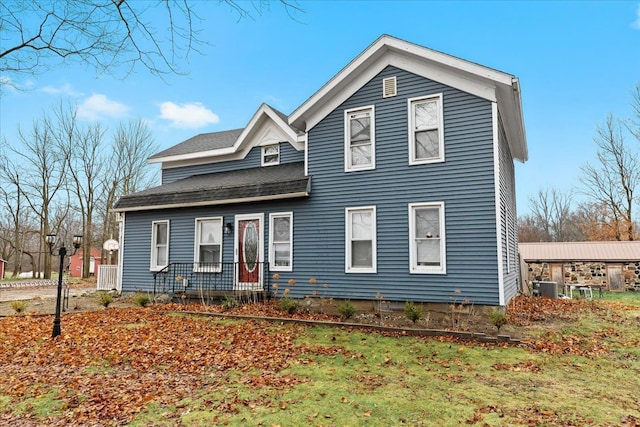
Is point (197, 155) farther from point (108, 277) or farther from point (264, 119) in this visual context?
point (108, 277)

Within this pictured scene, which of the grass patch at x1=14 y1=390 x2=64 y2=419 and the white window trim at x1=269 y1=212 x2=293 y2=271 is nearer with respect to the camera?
the grass patch at x1=14 y1=390 x2=64 y2=419

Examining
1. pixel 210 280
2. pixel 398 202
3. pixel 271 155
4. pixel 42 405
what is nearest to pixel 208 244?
pixel 210 280

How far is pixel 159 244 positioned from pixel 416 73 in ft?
33.9

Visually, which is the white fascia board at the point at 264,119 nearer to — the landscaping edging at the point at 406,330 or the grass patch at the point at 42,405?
the landscaping edging at the point at 406,330

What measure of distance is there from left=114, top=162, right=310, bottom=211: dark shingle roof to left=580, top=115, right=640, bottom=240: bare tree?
1082 inches

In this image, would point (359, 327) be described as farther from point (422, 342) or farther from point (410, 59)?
point (410, 59)

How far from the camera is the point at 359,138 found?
1067 centimetres

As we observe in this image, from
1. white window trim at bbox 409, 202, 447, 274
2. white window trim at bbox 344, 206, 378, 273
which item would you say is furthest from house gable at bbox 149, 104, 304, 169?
white window trim at bbox 409, 202, 447, 274

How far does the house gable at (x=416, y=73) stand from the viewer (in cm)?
909

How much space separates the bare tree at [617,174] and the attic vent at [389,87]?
26699 millimetres

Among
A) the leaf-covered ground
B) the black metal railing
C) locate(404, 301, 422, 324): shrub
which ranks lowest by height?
the leaf-covered ground

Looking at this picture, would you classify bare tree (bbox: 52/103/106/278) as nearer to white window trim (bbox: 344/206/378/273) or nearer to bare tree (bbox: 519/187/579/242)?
white window trim (bbox: 344/206/378/273)

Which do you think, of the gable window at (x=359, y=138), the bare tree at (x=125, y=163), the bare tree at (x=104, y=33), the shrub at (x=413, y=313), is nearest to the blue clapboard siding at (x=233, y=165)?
the gable window at (x=359, y=138)

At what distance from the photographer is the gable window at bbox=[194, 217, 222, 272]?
41.0ft
